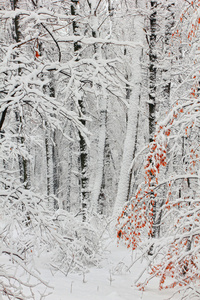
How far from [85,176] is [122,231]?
356 centimetres

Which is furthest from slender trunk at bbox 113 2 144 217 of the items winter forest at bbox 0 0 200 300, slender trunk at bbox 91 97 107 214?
slender trunk at bbox 91 97 107 214

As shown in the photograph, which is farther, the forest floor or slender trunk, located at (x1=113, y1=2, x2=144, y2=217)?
slender trunk, located at (x1=113, y1=2, x2=144, y2=217)

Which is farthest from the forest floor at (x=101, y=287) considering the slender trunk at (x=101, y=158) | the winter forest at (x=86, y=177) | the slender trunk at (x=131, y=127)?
the slender trunk at (x=101, y=158)

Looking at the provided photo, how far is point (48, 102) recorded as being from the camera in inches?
127

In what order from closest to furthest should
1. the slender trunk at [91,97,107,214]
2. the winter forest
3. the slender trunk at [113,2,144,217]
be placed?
the winter forest
the slender trunk at [113,2,144,217]
the slender trunk at [91,97,107,214]

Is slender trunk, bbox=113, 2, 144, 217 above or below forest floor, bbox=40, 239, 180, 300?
above

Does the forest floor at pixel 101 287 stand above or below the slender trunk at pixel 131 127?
below

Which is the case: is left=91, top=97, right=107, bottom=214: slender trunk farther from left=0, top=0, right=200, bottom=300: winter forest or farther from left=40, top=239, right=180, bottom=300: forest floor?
left=40, top=239, right=180, bottom=300: forest floor

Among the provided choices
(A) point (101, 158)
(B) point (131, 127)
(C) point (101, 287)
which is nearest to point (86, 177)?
(B) point (131, 127)

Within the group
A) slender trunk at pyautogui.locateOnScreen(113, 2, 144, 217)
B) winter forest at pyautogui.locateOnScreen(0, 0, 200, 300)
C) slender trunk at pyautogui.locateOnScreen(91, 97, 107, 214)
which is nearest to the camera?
winter forest at pyautogui.locateOnScreen(0, 0, 200, 300)

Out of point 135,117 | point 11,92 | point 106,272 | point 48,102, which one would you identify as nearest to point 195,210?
point 48,102

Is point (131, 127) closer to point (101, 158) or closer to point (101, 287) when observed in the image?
point (101, 158)

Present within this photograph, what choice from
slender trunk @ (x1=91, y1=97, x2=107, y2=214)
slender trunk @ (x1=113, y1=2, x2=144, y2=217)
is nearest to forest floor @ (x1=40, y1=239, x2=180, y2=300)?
slender trunk @ (x1=113, y1=2, x2=144, y2=217)

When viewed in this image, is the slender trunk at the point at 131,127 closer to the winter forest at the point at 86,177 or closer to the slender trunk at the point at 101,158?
the winter forest at the point at 86,177
